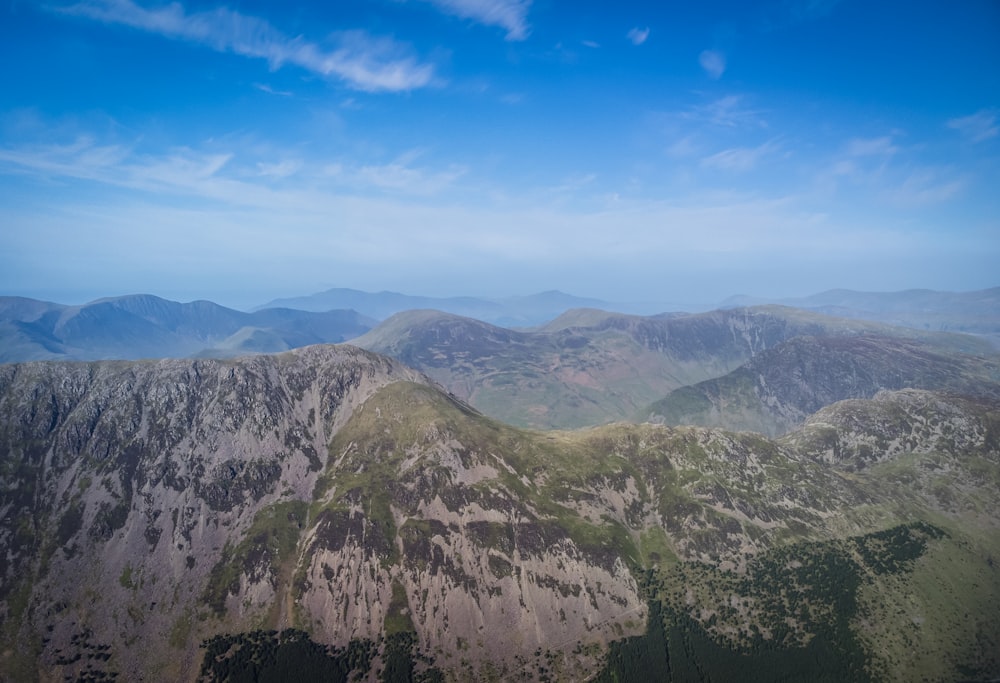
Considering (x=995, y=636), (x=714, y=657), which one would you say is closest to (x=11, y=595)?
(x=714, y=657)

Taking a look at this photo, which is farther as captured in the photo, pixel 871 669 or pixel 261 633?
pixel 261 633

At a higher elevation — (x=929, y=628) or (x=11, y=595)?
(x=11, y=595)

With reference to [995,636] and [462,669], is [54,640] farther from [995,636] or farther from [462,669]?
[995,636]

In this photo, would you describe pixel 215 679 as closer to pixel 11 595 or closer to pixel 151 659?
pixel 151 659

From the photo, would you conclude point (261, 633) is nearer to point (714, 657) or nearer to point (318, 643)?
point (318, 643)

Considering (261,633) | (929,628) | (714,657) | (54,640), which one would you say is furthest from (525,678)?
(54,640)

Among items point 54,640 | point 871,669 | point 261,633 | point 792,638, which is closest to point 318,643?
point 261,633

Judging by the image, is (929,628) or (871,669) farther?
(929,628)
